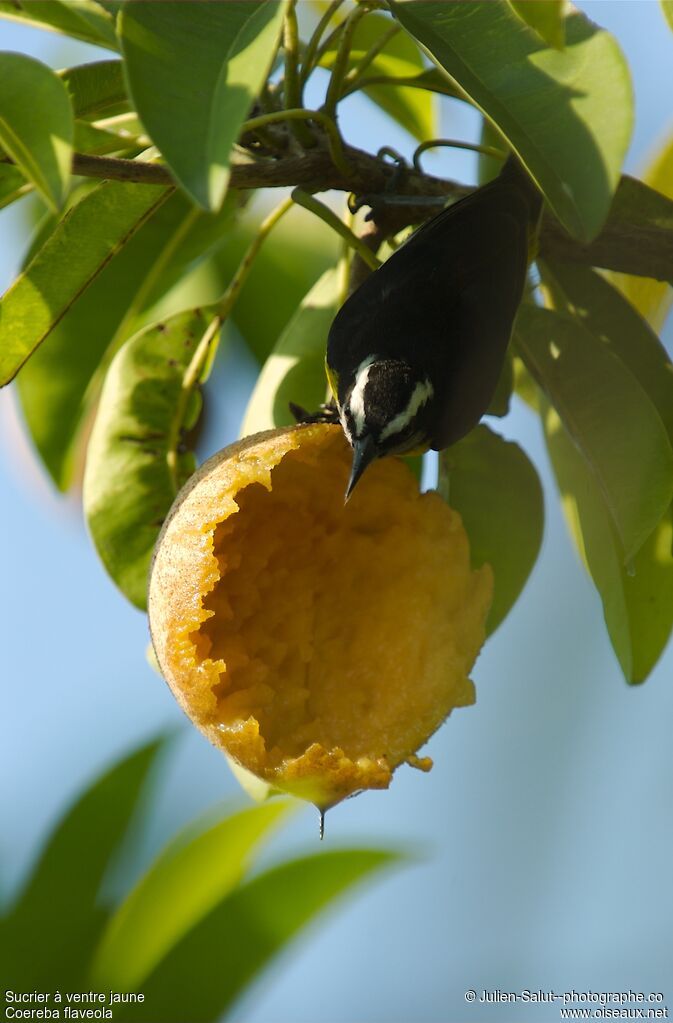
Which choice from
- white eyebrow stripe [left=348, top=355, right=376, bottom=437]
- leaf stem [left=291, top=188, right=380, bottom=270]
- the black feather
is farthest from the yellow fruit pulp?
leaf stem [left=291, top=188, right=380, bottom=270]

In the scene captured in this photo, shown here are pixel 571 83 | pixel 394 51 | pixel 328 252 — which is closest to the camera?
pixel 571 83

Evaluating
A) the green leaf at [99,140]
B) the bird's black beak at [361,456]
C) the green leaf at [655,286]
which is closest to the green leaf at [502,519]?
the bird's black beak at [361,456]

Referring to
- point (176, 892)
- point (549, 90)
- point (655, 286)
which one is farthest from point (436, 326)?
point (176, 892)

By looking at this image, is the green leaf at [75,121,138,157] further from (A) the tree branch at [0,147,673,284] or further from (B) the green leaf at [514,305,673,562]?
(B) the green leaf at [514,305,673,562]

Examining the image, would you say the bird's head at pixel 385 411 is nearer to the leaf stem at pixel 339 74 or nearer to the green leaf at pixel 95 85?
the leaf stem at pixel 339 74

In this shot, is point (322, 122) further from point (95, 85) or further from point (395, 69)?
point (395, 69)

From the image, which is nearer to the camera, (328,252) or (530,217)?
(530,217)

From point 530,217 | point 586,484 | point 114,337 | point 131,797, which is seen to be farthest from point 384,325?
point 131,797

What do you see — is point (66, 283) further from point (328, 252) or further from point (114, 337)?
point (328, 252)
